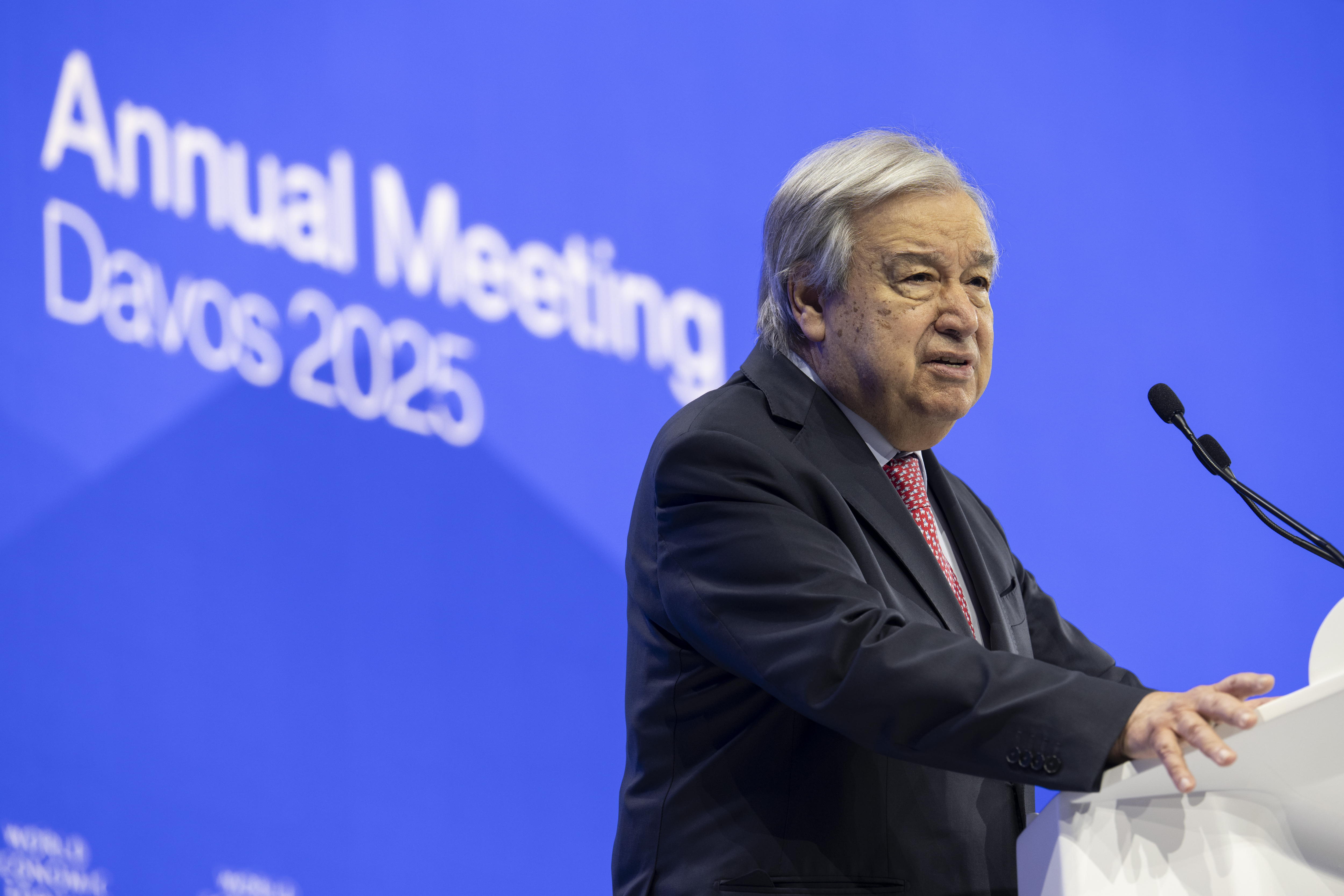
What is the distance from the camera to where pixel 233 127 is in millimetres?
2771

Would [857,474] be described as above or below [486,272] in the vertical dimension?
below

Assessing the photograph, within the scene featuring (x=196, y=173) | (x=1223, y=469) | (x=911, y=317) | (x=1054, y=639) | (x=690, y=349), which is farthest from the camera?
(x=196, y=173)

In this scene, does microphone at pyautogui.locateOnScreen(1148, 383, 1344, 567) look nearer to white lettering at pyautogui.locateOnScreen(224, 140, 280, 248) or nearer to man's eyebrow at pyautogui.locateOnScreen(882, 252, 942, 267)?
man's eyebrow at pyautogui.locateOnScreen(882, 252, 942, 267)

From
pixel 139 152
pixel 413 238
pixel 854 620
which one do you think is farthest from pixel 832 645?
pixel 139 152

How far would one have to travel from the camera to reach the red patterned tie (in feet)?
5.05

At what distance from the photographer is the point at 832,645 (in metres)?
1.12

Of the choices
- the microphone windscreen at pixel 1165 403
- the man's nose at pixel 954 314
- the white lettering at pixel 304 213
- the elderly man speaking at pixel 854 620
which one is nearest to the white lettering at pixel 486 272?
the white lettering at pixel 304 213

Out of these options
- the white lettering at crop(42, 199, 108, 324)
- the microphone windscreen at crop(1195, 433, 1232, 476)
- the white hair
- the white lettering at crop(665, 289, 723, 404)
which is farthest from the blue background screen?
the microphone windscreen at crop(1195, 433, 1232, 476)

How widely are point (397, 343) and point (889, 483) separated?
1.54 metres

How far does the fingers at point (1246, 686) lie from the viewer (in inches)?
39.0

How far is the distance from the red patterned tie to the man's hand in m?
0.52

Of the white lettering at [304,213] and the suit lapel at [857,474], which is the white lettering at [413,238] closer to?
the white lettering at [304,213]

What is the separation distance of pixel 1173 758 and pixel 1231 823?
95 millimetres

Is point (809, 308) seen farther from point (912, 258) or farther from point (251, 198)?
point (251, 198)
